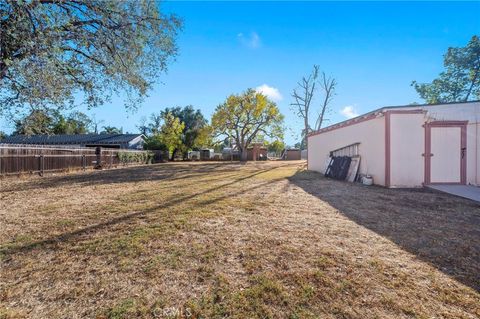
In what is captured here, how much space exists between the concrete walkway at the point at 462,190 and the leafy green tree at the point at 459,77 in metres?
22.6

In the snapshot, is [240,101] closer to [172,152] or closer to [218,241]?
[172,152]

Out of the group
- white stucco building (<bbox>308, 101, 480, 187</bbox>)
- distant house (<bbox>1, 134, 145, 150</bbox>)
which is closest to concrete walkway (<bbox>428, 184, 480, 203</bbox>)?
white stucco building (<bbox>308, 101, 480, 187</bbox>)

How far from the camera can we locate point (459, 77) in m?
24.4

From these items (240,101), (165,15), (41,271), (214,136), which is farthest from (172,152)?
(41,271)

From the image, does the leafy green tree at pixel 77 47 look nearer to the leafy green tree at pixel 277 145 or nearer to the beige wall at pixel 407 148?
the beige wall at pixel 407 148

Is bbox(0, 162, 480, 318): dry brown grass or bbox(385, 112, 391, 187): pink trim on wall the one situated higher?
bbox(385, 112, 391, 187): pink trim on wall

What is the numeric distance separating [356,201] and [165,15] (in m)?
8.26

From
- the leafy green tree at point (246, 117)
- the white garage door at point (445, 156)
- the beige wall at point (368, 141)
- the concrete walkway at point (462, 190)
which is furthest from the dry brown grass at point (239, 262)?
the leafy green tree at point (246, 117)

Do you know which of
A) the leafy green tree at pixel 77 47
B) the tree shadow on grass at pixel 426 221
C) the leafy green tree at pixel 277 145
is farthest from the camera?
the leafy green tree at pixel 277 145

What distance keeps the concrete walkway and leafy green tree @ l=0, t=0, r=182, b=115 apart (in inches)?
406

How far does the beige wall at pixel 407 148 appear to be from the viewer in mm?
7617

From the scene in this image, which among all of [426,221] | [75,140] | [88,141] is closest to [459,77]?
[426,221]

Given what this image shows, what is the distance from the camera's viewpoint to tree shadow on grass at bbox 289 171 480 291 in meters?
2.65

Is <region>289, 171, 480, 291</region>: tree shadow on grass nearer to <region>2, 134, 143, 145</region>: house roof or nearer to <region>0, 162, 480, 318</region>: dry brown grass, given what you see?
<region>0, 162, 480, 318</region>: dry brown grass
